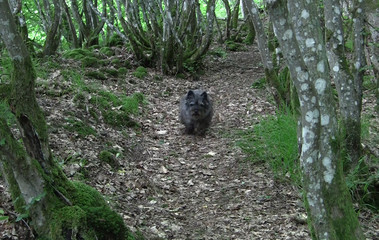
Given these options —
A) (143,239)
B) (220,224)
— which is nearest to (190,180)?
(220,224)

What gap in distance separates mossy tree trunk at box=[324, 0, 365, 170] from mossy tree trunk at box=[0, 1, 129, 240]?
11.2ft

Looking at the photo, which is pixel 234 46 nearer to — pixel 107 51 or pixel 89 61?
pixel 107 51

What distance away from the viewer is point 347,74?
193 inches

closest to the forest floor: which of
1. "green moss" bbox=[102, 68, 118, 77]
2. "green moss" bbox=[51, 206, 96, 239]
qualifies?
"green moss" bbox=[51, 206, 96, 239]

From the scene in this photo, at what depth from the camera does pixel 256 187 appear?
5.72 meters

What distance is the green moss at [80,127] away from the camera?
6.23 metres

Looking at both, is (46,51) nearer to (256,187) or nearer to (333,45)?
(256,187)

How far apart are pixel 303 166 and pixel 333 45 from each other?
2.35 meters

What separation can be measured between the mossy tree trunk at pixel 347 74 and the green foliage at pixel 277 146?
767 mm

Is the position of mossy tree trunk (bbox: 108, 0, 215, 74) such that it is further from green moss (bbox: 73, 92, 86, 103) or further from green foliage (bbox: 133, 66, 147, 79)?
green moss (bbox: 73, 92, 86, 103)

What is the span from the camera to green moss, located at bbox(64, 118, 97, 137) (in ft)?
20.4

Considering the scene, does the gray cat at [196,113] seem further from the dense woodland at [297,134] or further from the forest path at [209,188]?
the dense woodland at [297,134]

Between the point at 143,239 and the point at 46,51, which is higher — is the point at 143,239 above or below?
below

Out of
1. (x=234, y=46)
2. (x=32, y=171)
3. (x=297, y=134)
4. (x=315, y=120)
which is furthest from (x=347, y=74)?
(x=234, y=46)
